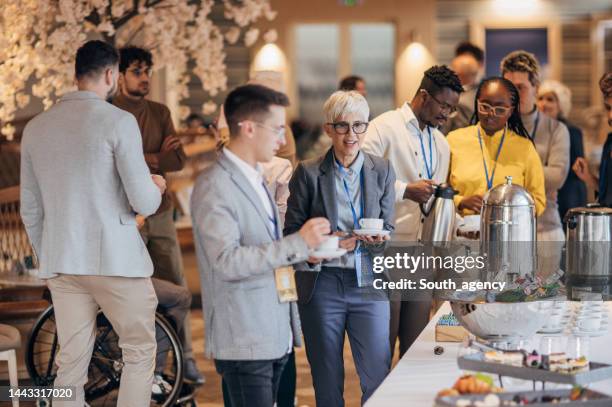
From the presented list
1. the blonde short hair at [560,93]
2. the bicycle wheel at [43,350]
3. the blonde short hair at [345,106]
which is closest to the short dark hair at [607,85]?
the blonde short hair at [345,106]

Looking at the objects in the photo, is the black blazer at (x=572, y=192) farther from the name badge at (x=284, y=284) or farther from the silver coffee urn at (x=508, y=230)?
the name badge at (x=284, y=284)

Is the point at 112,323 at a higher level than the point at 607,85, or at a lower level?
lower

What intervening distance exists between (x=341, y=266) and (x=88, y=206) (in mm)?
920

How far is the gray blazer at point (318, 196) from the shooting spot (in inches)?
150

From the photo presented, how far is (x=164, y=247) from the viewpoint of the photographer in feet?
18.5

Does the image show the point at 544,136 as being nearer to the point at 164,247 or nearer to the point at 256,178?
the point at 164,247

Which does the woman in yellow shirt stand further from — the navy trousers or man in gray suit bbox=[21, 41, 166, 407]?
man in gray suit bbox=[21, 41, 166, 407]

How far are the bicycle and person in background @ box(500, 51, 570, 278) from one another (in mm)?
1896

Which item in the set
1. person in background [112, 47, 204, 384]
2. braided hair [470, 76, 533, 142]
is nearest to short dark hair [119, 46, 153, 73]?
person in background [112, 47, 204, 384]

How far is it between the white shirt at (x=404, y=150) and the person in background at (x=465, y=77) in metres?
0.95

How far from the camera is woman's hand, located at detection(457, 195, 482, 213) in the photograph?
179 inches

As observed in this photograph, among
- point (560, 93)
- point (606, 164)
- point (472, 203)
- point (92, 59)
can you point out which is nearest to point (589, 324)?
point (472, 203)

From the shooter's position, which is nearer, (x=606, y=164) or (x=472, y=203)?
(x=472, y=203)

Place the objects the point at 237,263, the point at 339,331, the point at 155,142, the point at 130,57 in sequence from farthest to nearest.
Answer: the point at 155,142, the point at 130,57, the point at 339,331, the point at 237,263
